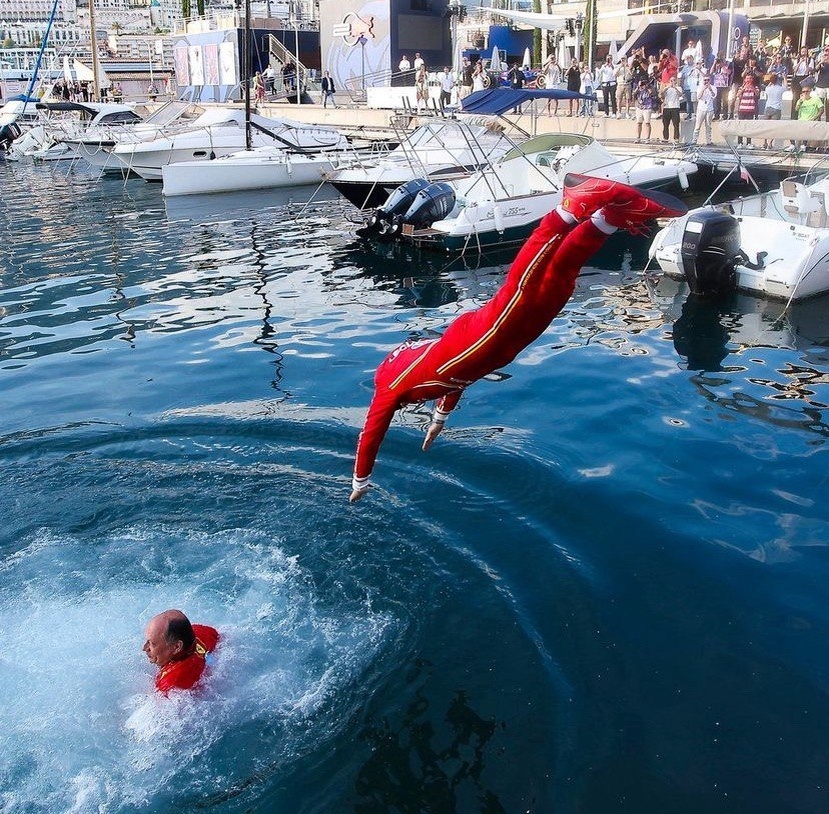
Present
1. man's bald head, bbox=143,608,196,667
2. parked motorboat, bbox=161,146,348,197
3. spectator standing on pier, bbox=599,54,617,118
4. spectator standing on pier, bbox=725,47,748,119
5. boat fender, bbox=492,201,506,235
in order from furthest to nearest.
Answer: spectator standing on pier, bbox=599,54,617,118
parked motorboat, bbox=161,146,348,197
spectator standing on pier, bbox=725,47,748,119
boat fender, bbox=492,201,506,235
man's bald head, bbox=143,608,196,667

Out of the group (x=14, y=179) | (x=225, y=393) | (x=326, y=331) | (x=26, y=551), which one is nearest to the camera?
(x=26, y=551)

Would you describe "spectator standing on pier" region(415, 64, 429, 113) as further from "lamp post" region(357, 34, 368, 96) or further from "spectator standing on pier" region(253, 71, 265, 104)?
"spectator standing on pier" region(253, 71, 265, 104)

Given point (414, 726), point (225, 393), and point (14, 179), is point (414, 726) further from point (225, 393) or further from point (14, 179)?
point (14, 179)

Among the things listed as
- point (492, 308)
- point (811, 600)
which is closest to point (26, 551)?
point (492, 308)

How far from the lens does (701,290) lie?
591 inches

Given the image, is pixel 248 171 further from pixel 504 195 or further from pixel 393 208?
pixel 504 195

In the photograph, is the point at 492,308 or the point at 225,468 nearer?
the point at 492,308

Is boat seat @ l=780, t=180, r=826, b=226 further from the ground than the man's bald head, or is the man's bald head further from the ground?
Result: boat seat @ l=780, t=180, r=826, b=226

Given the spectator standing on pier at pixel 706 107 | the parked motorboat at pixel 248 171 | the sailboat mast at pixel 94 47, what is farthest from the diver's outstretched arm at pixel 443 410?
the sailboat mast at pixel 94 47

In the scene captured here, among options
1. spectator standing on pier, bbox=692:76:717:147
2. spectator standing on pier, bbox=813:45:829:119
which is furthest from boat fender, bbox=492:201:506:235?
spectator standing on pier, bbox=813:45:829:119

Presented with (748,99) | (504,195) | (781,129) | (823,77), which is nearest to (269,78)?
(504,195)

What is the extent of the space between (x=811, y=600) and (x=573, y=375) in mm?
5180

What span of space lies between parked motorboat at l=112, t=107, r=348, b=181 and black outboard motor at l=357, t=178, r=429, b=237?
39.9ft

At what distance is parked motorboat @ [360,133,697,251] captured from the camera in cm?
1919
